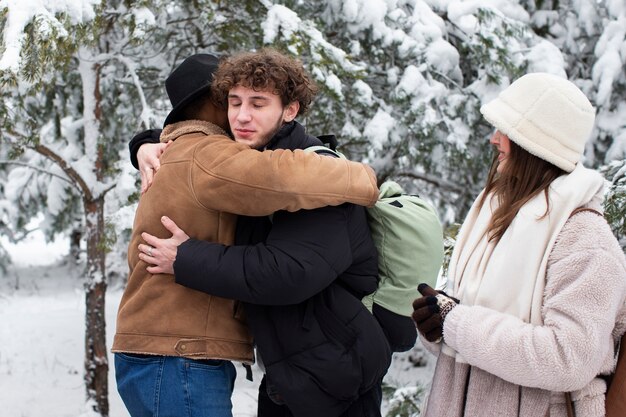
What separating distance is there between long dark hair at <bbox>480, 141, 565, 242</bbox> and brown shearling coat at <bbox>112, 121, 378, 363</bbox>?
44cm

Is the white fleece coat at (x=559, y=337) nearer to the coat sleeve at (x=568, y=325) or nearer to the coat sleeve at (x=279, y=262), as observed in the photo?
the coat sleeve at (x=568, y=325)

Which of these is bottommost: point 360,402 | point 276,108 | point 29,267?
point 29,267

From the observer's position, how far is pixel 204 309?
2.25 m

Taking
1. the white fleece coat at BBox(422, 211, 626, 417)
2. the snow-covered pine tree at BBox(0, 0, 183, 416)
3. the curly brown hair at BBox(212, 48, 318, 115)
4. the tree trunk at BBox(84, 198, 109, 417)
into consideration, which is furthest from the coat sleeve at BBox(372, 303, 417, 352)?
the tree trunk at BBox(84, 198, 109, 417)

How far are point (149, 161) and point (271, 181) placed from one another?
0.66 meters

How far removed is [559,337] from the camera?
1.74m

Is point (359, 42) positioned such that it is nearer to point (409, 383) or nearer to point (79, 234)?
point (409, 383)

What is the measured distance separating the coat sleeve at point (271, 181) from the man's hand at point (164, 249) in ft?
0.49

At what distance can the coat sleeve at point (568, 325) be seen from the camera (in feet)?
5.66

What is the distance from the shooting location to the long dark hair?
76.3 inches

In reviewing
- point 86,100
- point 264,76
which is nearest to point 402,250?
point 264,76

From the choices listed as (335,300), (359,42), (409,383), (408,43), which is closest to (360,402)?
(335,300)

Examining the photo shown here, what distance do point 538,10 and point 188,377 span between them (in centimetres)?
668

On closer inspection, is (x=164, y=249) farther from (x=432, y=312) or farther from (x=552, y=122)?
(x=552, y=122)
